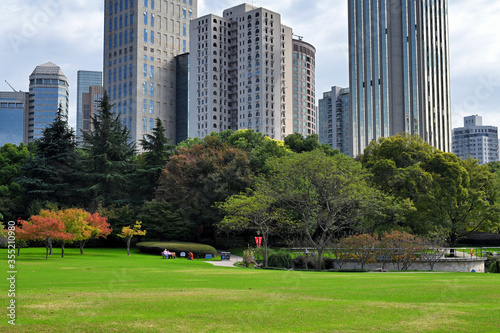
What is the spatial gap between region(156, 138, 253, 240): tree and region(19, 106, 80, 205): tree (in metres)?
11.3

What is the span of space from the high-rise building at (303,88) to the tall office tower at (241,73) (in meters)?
14.8

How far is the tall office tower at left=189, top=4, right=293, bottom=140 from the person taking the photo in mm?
147000

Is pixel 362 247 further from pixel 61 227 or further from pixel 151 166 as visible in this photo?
pixel 151 166

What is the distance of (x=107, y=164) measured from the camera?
186ft

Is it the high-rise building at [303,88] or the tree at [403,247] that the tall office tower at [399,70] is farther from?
the tree at [403,247]

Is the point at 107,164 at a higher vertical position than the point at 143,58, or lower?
lower

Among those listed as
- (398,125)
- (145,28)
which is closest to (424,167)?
(398,125)

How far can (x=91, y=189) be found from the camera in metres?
55.5

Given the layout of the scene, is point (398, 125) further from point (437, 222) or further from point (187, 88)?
point (437, 222)

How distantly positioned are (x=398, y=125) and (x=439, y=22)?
33844mm

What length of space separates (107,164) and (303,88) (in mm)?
123594

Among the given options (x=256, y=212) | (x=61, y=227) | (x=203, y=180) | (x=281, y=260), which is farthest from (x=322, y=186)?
(x=61, y=227)

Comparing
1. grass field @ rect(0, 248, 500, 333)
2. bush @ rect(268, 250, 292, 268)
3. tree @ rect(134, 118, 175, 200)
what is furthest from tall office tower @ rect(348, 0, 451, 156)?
grass field @ rect(0, 248, 500, 333)

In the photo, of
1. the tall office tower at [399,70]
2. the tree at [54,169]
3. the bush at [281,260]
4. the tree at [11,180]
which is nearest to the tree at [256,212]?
the bush at [281,260]
